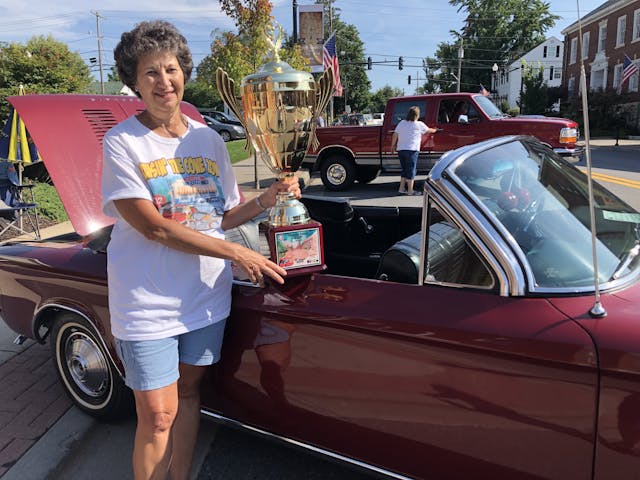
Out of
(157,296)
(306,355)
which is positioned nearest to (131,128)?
(157,296)

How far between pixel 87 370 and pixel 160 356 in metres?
1.24

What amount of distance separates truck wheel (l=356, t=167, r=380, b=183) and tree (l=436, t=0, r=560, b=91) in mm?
57299

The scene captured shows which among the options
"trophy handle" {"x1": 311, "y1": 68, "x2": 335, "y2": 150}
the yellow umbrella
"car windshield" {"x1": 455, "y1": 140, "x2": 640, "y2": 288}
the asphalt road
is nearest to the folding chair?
the yellow umbrella

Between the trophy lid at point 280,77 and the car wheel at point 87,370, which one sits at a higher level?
the trophy lid at point 280,77

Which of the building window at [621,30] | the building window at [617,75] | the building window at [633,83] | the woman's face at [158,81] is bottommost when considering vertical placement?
the woman's face at [158,81]

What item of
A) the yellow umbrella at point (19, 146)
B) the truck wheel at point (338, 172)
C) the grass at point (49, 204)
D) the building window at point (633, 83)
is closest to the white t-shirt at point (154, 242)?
the yellow umbrella at point (19, 146)

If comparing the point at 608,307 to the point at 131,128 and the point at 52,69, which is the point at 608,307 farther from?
the point at 52,69

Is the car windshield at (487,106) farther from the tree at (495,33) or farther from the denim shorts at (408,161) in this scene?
the tree at (495,33)

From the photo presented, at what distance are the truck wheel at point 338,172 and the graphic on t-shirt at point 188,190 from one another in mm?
9859

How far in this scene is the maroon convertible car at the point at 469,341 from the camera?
1.52m

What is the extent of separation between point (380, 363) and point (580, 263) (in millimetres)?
764

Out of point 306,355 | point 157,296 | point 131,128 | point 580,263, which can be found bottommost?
point 306,355

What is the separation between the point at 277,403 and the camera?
211 centimetres

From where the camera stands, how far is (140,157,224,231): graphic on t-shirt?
1729mm
